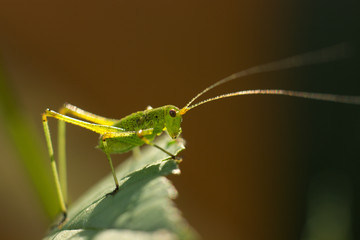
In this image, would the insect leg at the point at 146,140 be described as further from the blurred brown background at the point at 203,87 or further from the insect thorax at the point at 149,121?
the blurred brown background at the point at 203,87

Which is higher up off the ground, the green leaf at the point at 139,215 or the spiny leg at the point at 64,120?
the spiny leg at the point at 64,120

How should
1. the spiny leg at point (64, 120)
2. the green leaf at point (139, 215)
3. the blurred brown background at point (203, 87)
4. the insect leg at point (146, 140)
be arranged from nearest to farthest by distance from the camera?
Answer: the green leaf at point (139, 215), the insect leg at point (146, 140), the spiny leg at point (64, 120), the blurred brown background at point (203, 87)

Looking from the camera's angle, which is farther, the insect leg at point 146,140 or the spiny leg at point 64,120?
the spiny leg at point 64,120

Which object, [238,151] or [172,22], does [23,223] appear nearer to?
[238,151]

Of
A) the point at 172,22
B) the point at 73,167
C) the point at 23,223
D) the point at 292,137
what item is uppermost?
the point at 172,22

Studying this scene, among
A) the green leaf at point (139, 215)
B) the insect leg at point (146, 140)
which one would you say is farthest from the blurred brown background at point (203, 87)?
the green leaf at point (139, 215)

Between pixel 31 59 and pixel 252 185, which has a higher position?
pixel 31 59

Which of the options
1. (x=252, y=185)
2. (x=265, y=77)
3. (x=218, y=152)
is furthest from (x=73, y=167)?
(x=265, y=77)

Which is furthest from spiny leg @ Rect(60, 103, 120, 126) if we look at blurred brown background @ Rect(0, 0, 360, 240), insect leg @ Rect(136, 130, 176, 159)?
blurred brown background @ Rect(0, 0, 360, 240)

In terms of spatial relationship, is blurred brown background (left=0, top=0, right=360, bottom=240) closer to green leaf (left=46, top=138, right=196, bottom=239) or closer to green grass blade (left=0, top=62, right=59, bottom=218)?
green grass blade (left=0, top=62, right=59, bottom=218)

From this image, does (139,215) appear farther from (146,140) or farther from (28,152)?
(28,152)
